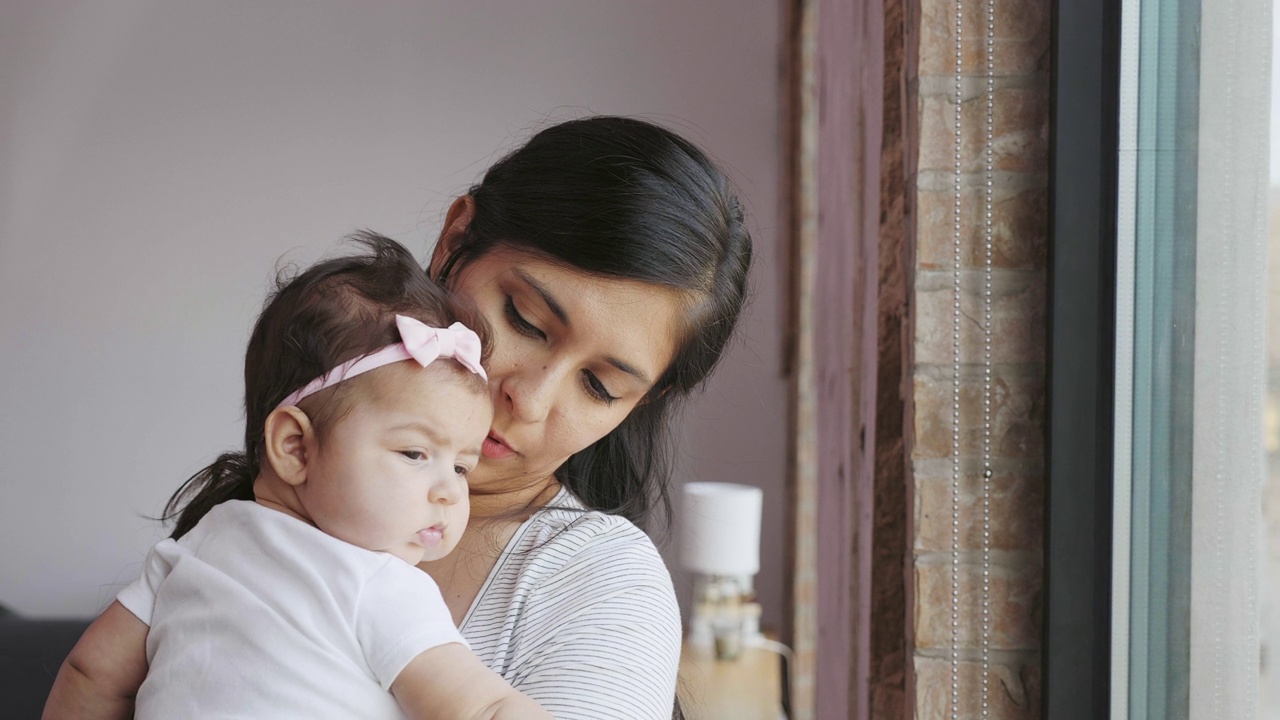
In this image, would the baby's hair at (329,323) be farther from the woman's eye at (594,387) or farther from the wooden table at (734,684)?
the wooden table at (734,684)

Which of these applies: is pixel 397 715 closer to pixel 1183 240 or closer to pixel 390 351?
pixel 390 351

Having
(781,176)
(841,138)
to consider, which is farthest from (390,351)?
(781,176)

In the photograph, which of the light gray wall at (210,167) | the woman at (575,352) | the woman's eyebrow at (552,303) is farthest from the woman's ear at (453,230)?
the light gray wall at (210,167)

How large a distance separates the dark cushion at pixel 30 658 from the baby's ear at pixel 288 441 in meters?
2.34

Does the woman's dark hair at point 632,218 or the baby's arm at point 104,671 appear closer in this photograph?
the baby's arm at point 104,671

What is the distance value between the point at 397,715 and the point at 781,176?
3.58 metres

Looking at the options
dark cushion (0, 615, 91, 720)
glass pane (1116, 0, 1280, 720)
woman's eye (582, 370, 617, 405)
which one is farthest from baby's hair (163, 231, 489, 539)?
dark cushion (0, 615, 91, 720)

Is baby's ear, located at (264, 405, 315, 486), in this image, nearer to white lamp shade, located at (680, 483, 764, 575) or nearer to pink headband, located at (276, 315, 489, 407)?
pink headband, located at (276, 315, 489, 407)

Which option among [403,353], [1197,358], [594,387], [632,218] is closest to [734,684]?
[1197,358]

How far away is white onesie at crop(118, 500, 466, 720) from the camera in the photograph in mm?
783

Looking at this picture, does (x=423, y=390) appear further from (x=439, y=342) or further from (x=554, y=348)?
(x=554, y=348)

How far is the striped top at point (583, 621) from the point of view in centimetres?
86

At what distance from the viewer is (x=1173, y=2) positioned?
4.17 feet

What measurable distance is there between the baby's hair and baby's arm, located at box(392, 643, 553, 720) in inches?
7.8
